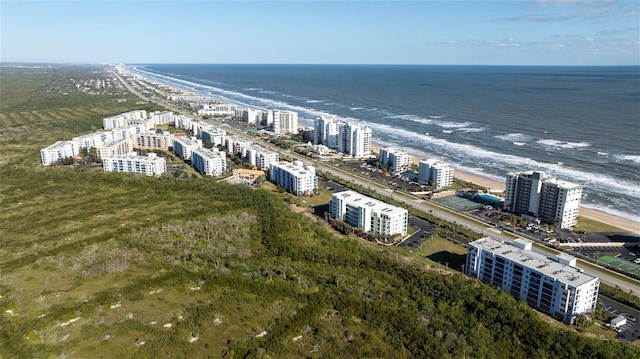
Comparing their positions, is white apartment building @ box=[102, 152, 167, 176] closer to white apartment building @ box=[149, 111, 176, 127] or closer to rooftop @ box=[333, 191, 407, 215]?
rooftop @ box=[333, 191, 407, 215]

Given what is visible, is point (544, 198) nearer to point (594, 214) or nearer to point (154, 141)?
point (594, 214)

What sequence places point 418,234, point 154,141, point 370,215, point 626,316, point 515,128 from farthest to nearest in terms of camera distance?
1. point 515,128
2. point 154,141
3. point 370,215
4. point 418,234
5. point 626,316

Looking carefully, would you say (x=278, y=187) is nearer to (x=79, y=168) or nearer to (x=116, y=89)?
(x=79, y=168)

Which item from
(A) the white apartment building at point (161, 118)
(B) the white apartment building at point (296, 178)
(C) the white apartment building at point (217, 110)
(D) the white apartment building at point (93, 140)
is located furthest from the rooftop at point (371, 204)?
(C) the white apartment building at point (217, 110)

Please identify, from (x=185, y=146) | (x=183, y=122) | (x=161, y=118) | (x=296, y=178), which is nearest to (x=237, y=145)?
(x=185, y=146)

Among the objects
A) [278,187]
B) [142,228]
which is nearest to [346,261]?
[142,228]

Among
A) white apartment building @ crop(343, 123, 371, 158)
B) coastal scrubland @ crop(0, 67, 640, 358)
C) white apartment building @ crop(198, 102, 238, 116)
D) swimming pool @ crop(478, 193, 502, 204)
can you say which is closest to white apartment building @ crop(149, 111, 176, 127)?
white apartment building @ crop(198, 102, 238, 116)
